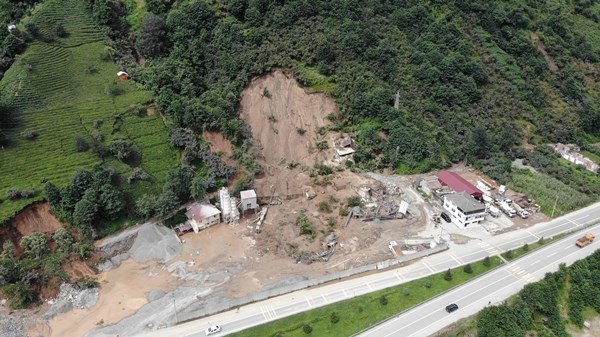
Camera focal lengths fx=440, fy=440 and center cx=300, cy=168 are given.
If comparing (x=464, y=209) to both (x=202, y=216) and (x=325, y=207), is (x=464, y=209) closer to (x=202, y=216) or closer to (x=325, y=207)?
(x=325, y=207)

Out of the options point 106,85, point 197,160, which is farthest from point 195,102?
point 106,85

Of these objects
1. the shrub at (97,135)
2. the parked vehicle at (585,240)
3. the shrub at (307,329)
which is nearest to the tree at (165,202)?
the shrub at (97,135)

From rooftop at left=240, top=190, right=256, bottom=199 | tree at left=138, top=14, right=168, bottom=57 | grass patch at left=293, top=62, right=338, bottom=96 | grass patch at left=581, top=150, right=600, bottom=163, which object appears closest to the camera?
rooftop at left=240, top=190, right=256, bottom=199

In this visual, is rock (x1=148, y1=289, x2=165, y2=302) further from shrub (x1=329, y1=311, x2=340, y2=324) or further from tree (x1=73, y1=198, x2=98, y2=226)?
shrub (x1=329, y1=311, x2=340, y2=324)

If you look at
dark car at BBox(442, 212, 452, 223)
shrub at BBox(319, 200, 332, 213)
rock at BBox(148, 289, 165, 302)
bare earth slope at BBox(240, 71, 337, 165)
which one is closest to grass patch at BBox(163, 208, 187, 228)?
rock at BBox(148, 289, 165, 302)

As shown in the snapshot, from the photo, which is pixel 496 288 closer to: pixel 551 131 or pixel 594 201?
pixel 594 201

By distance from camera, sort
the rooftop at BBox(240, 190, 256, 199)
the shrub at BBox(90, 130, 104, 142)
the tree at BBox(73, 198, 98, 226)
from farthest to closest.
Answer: the shrub at BBox(90, 130, 104, 142), the rooftop at BBox(240, 190, 256, 199), the tree at BBox(73, 198, 98, 226)

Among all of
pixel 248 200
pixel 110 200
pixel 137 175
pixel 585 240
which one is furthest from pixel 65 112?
pixel 585 240
